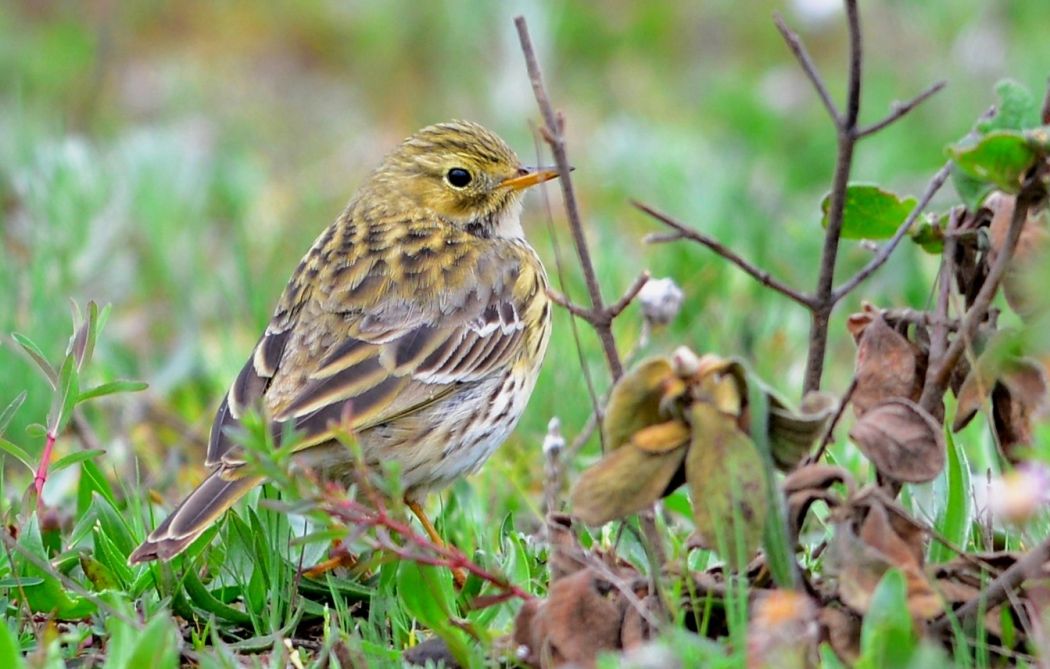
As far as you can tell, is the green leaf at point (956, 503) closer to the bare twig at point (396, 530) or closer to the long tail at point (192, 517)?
the bare twig at point (396, 530)

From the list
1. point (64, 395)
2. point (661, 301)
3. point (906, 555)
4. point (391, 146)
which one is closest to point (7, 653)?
point (64, 395)

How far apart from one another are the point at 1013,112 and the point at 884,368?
595 mm

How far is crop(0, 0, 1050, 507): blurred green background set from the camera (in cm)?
654

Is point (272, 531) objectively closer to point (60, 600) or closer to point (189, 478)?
point (60, 600)

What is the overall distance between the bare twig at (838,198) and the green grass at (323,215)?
404mm

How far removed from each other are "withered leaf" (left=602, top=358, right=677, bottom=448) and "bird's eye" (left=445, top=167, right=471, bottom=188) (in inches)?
106

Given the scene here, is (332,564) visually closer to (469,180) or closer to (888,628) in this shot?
(888,628)

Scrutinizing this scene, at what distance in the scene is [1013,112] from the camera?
3.27 meters

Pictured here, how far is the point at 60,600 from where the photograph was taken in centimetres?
372

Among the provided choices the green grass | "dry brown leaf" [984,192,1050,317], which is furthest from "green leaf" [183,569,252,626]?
"dry brown leaf" [984,192,1050,317]

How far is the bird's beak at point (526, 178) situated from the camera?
548 centimetres

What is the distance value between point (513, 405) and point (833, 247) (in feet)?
5.69

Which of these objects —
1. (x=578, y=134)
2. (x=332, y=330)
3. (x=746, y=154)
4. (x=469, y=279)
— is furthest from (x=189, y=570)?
(x=578, y=134)

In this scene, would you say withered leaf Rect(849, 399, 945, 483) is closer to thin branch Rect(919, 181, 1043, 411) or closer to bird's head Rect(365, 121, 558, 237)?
thin branch Rect(919, 181, 1043, 411)
